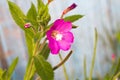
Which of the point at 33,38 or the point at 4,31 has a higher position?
the point at 4,31

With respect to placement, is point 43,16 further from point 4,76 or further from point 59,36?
point 4,76

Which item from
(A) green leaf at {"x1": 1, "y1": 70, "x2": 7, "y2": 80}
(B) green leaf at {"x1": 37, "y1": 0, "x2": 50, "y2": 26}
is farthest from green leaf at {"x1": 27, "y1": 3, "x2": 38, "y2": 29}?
(A) green leaf at {"x1": 1, "y1": 70, "x2": 7, "y2": 80}

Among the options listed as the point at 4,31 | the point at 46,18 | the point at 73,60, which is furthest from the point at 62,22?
the point at 73,60

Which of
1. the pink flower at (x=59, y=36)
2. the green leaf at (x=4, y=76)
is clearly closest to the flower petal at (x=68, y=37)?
the pink flower at (x=59, y=36)

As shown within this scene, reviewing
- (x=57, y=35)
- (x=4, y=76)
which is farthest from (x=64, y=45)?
(x=4, y=76)

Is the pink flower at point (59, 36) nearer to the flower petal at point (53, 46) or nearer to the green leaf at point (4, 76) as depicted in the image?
the flower petal at point (53, 46)

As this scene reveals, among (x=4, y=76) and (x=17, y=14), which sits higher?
(x=17, y=14)

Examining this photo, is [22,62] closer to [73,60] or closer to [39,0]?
[73,60]

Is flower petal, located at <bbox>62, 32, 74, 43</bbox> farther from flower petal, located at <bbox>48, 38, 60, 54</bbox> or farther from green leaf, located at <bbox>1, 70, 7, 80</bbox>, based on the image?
green leaf, located at <bbox>1, 70, 7, 80</bbox>

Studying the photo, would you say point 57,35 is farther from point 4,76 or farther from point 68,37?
point 4,76
